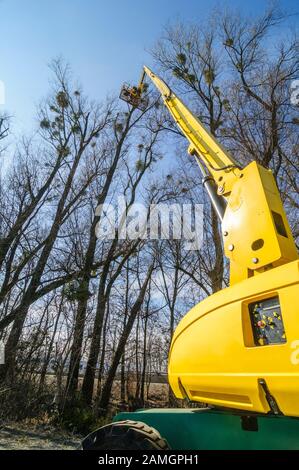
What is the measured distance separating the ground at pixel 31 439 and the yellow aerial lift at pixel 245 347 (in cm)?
389

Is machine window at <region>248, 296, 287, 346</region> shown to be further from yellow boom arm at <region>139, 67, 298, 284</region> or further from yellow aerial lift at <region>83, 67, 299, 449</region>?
yellow boom arm at <region>139, 67, 298, 284</region>

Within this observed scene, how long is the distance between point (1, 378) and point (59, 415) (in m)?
2.10

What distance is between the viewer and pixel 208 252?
15.9 metres

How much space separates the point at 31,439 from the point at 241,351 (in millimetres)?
6392

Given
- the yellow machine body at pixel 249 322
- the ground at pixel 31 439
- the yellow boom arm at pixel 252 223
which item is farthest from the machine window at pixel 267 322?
the ground at pixel 31 439

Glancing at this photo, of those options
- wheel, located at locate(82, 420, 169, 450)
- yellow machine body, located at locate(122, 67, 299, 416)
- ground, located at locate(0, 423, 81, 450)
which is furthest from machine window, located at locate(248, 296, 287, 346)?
ground, located at locate(0, 423, 81, 450)

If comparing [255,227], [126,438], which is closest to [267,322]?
[255,227]

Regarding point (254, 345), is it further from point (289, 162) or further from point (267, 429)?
Result: point (289, 162)

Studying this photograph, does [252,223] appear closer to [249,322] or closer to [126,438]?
[249,322]

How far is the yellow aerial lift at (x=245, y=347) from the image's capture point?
8.43ft

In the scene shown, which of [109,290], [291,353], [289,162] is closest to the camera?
[291,353]

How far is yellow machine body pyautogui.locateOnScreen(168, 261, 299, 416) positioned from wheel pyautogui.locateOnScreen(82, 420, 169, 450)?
1.71ft

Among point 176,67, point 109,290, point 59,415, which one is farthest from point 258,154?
point 59,415

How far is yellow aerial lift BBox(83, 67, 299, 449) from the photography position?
8.43ft
